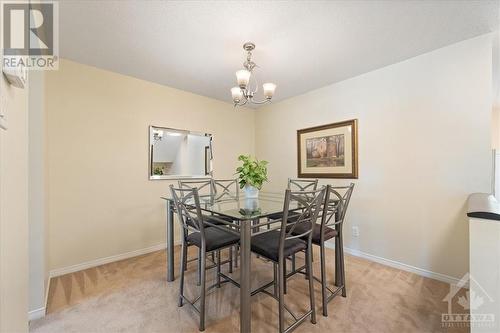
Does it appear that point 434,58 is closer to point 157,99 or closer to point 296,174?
point 296,174

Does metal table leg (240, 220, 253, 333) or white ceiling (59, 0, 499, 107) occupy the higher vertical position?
white ceiling (59, 0, 499, 107)

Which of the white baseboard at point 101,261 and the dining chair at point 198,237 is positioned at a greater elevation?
the dining chair at point 198,237

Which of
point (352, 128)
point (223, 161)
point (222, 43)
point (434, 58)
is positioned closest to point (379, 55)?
point (434, 58)

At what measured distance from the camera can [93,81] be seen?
8.53ft

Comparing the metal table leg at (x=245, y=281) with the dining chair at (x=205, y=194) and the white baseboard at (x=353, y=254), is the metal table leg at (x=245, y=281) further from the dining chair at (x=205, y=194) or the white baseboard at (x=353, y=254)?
the white baseboard at (x=353, y=254)

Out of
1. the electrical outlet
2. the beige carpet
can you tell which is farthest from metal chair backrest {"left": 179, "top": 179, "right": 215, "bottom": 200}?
the electrical outlet

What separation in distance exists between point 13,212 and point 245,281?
3.98ft

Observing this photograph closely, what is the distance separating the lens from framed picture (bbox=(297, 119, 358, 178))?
9.58ft

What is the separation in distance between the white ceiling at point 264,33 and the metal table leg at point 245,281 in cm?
166

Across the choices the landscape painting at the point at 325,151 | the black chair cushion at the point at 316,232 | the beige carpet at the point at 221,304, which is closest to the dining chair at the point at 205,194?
the beige carpet at the point at 221,304

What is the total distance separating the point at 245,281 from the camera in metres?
1.44

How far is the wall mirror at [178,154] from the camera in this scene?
10.1 feet

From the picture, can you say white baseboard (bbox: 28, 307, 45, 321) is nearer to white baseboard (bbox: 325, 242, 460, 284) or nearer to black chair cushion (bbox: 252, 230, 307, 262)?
black chair cushion (bbox: 252, 230, 307, 262)

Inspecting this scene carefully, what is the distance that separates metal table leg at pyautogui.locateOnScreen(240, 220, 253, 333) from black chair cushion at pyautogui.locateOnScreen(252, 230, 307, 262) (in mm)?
185
